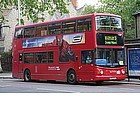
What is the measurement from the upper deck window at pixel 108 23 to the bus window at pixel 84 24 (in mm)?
468

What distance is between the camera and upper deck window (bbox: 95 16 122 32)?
19.7m

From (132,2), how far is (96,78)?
2274cm

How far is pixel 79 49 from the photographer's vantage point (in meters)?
20.5

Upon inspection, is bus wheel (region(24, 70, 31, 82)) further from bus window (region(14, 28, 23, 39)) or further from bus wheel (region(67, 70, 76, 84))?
bus wheel (region(67, 70, 76, 84))

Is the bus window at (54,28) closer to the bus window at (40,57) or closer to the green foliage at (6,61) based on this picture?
the bus window at (40,57)

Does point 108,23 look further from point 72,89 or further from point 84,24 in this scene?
point 72,89

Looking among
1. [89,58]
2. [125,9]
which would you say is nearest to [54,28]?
[89,58]

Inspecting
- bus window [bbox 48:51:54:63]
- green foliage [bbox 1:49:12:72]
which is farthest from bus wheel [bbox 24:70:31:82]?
green foliage [bbox 1:49:12:72]

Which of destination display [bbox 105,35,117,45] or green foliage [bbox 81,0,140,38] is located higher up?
green foliage [bbox 81,0,140,38]

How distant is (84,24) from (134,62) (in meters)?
4.09

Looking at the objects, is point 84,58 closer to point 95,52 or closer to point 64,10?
point 95,52

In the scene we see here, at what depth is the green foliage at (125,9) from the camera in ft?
131

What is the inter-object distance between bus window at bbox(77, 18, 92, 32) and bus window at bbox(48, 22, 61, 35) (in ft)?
5.80

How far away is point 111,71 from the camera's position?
20156 mm
